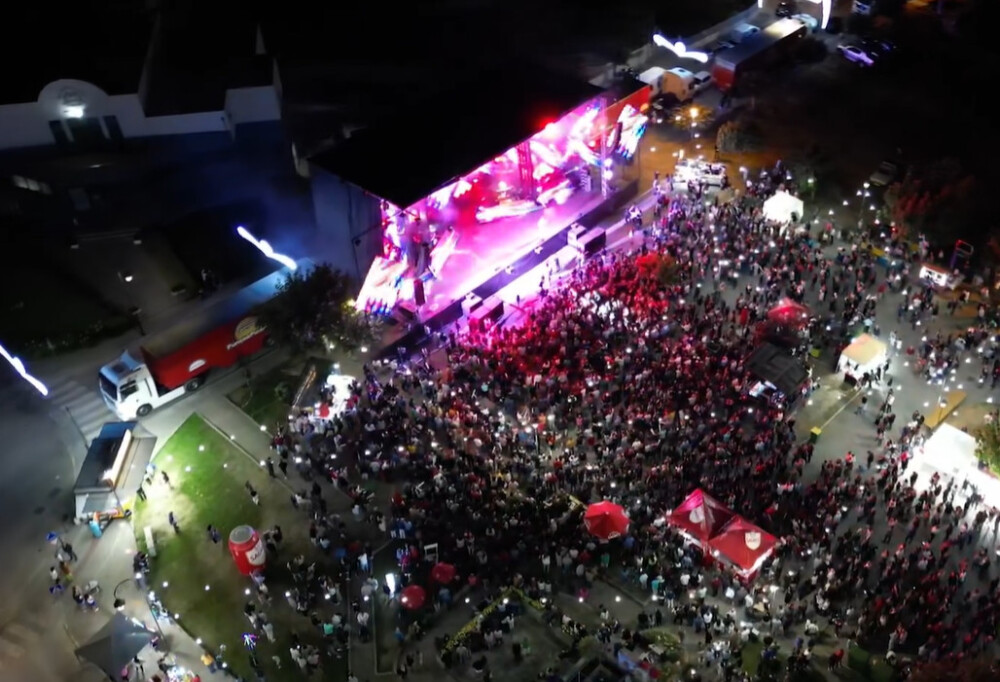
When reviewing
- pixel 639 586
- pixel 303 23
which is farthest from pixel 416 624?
pixel 303 23

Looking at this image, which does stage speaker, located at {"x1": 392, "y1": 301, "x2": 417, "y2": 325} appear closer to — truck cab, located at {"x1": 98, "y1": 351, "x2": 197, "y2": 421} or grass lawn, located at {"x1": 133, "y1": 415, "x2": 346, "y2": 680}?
grass lawn, located at {"x1": 133, "y1": 415, "x2": 346, "y2": 680}

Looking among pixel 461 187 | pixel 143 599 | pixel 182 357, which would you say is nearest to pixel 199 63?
pixel 461 187

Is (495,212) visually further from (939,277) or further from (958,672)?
(958,672)

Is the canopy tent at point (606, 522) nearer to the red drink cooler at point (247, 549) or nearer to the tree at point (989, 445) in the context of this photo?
the red drink cooler at point (247, 549)

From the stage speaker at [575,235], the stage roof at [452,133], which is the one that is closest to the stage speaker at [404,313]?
the stage roof at [452,133]

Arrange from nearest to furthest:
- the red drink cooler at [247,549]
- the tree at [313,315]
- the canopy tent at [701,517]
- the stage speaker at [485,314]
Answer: the canopy tent at [701,517], the red drink cooler at [247,549], the tree at [313,315], the stage speaker at [485,314]

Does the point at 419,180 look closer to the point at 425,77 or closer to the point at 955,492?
the point at 425,77
